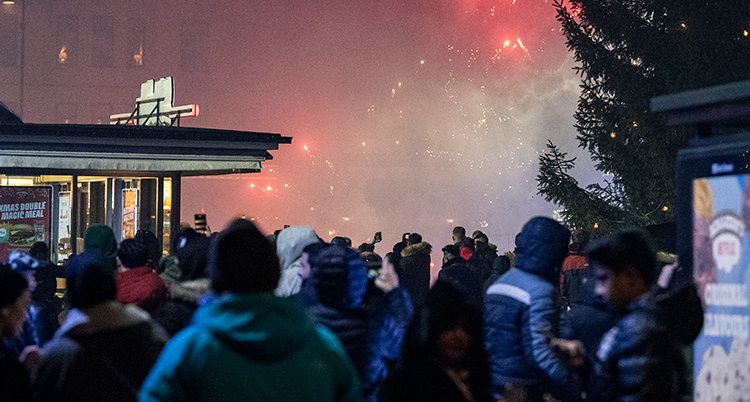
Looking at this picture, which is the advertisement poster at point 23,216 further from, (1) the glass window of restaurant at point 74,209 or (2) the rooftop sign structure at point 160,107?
(2) the rooftop sign structure at point 160,107

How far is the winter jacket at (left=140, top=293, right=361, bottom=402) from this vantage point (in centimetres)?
234

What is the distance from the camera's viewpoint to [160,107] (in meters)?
17.3

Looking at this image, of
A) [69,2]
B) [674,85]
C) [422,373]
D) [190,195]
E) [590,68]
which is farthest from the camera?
[190,195]

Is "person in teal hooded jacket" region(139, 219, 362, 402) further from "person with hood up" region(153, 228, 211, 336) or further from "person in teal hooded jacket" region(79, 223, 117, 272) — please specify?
"person in teal hooded jacket" region(79, 223, 117, 272)

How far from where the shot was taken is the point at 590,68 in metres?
19.0

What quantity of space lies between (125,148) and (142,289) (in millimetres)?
8028

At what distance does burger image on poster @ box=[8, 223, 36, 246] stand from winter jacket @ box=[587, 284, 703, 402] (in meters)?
11.6

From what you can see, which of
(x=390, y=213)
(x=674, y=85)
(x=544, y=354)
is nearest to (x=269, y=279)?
(x=544, y=354)

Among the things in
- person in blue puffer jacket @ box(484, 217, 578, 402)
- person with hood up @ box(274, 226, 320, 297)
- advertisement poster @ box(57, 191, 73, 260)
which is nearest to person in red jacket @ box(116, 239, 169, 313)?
person with hood up @ box(274, 226, 320, 297)

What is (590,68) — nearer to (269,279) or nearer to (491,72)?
(269,279)

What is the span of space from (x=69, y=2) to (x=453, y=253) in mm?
40469

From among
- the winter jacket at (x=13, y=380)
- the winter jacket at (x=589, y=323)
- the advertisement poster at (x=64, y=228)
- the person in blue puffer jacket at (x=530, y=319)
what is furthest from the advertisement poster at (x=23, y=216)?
the winter jacket at (x=589, y=323)

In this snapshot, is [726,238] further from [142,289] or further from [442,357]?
[142,289]

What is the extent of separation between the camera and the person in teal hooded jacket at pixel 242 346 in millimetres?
2338
